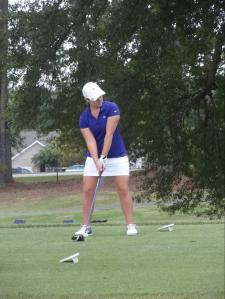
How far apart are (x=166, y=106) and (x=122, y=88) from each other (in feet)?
3.41

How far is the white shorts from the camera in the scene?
24.2ft

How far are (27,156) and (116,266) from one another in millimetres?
95820

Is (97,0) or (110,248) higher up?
(97,0)

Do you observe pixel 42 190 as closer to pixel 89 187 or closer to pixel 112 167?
pixel 89 187

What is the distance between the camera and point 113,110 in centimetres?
680

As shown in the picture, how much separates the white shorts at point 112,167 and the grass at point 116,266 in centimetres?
80

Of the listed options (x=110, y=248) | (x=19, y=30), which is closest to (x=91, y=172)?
(x=110, y=248)

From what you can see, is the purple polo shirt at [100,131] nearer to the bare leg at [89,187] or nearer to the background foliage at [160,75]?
the background foliage at [160,75]

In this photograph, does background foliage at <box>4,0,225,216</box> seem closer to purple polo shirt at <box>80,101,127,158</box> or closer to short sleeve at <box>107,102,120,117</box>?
short sleeve at <box>107,102,120,117</box>

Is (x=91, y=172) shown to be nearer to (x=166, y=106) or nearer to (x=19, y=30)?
(x=166, y=106)

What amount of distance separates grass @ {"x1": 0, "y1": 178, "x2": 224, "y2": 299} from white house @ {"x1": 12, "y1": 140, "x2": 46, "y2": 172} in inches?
3519

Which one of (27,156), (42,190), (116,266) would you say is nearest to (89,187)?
(116,266)

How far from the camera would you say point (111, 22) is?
7293 mm

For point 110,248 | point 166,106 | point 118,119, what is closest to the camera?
point 166,106
